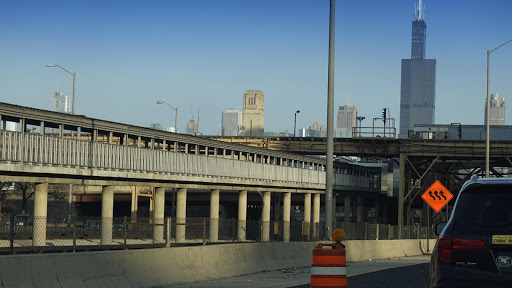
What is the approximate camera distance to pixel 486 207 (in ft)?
29.0

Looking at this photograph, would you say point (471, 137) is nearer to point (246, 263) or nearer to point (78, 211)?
point (78, 211)

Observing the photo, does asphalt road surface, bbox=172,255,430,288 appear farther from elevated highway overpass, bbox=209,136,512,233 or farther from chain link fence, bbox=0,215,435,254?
elevated highway overpass, bbox=209,136,512,233

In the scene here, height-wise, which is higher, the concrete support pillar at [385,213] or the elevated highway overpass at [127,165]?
the elevated highway overpass at [127,165]

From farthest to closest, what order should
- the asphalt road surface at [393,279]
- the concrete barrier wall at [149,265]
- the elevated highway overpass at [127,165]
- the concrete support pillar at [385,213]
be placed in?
the concrete support pillar at [385,213] < the elevated highway overpass at [127,165] < the asphalt road surface at [393,279] < the concrete barrier wall at [149,265]

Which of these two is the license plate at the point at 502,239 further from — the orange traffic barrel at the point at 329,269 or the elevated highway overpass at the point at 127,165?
the elevated highway overpass at the point at 127,165

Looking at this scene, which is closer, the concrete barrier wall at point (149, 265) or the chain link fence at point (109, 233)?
the concrete barrier wall at point (149, 265)

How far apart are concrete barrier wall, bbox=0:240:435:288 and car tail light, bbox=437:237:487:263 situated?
843 cm

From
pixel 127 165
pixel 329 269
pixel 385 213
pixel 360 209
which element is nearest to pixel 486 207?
pixel 329 269

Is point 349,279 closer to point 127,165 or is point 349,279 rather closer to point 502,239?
point 502,239

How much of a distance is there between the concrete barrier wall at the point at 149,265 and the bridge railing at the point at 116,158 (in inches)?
697

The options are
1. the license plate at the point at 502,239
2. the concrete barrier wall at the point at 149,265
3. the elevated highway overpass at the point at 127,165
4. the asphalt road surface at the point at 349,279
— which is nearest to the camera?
the license plate at the point at 502,239

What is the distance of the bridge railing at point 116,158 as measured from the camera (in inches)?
1624

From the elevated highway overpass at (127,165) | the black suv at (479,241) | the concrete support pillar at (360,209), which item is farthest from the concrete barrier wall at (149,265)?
the concrete support pillar at (360,209)

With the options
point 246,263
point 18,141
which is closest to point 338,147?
point 18,141
